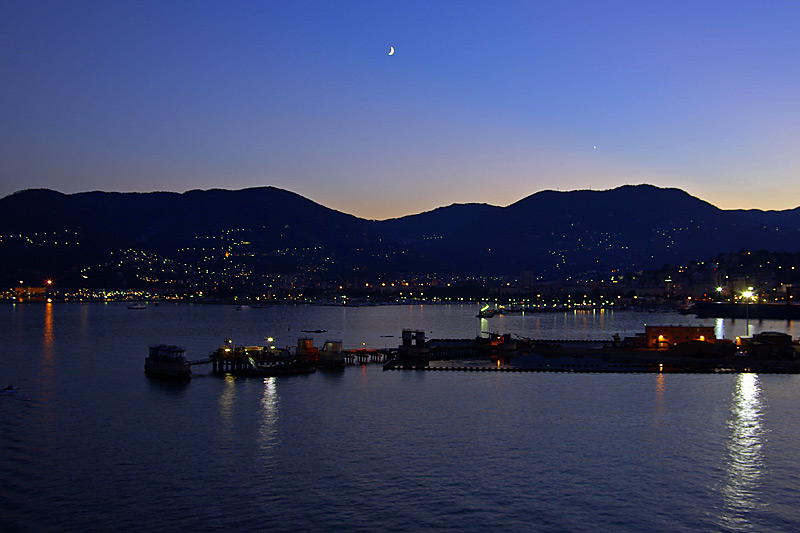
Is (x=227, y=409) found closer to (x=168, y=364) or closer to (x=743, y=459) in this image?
(x=168, y=364)

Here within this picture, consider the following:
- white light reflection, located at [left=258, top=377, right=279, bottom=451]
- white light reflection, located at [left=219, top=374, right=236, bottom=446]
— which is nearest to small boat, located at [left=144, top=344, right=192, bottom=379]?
white light reflection, located at [left=219, top=374, right=236, bottom=446]

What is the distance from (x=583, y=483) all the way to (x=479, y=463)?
11.1 ft

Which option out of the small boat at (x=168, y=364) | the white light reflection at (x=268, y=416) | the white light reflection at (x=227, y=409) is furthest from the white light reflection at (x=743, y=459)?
the small boat at (x=168, y=364)

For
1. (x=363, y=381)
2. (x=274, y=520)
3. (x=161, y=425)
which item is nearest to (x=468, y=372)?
(x=363, y=381)

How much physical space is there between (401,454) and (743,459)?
11016 millimetres

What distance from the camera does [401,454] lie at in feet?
78.1

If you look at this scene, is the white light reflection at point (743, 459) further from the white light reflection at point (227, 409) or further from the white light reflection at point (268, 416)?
the white light reflection at point (227, 409)

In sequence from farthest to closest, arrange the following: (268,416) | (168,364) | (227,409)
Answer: (168,364) < (227,409) < (268,416)

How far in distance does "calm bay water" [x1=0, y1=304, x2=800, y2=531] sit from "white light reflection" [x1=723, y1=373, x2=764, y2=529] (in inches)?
3.1

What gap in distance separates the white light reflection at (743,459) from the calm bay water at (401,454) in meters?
0.08

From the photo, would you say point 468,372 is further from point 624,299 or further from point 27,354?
point 624,299

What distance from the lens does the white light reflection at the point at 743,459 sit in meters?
19.0

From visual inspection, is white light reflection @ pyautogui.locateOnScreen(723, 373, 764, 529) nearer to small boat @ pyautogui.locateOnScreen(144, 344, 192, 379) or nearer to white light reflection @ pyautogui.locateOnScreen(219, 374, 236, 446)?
white light reflection @ pyautogui.locateOnScreen(219, 374, 236, 446)

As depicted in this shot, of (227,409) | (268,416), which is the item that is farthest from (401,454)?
(227,409)
